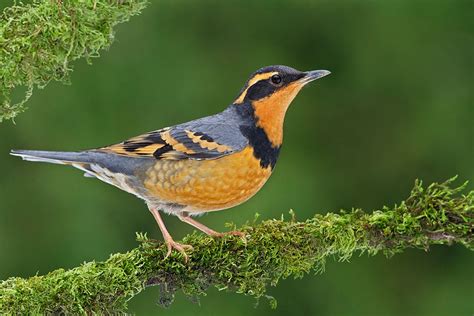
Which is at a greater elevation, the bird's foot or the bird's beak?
the bird's beak

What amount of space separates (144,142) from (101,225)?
371 cm

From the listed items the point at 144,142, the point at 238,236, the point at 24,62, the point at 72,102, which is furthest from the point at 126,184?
the point at 72,102

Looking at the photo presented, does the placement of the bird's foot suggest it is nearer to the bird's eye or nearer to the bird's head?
the bird's head

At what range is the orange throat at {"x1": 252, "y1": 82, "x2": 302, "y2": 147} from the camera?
6.28m

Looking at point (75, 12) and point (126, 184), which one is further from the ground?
point (75, 12)

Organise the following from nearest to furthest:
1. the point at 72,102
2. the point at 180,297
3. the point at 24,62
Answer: the point at 24,62 < the point at 180,297 < the point at 72,102

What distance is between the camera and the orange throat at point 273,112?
628cm

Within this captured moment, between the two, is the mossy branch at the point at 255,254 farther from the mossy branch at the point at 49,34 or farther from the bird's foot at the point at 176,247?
the mossy branch at the point at 49,34

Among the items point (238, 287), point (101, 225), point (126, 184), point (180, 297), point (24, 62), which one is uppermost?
point (24, 62)

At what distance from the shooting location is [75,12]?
521 centimetres

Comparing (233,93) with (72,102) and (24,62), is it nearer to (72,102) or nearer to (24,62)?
(72,102)

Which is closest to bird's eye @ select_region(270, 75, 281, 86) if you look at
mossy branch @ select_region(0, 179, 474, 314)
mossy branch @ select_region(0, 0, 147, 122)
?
mossy branch @ select_region(0, 179, 474, 314)

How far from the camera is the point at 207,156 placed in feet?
20.1

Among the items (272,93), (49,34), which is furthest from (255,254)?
(49,34)
